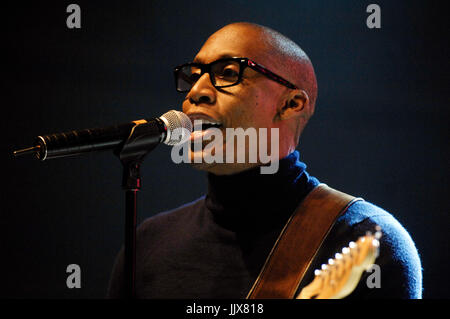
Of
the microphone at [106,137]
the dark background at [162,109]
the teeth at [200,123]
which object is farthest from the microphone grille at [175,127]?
the dark background at [162,109]

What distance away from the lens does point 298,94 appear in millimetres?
1910

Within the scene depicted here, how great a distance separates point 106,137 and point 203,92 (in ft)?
1.80

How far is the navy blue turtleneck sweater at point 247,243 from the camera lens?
161cm

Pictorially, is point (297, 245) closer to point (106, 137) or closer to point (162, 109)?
point (106, 137)

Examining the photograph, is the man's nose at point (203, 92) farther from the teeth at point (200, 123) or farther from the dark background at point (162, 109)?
the dark background at point (162, 109)

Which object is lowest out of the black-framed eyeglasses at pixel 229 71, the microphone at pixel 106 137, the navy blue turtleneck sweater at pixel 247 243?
the navy blue turtleneck sweater at pixel 247 243

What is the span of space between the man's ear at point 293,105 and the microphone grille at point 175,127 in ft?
1.57

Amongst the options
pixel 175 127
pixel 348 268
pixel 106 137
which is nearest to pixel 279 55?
pixel 175 127

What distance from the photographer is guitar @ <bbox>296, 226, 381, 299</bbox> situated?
1.09 m

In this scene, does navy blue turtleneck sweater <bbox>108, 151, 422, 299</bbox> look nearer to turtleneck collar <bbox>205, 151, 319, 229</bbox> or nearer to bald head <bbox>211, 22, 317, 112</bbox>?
turtleneck collar <bbox>205, 151, 319, 229</bbox>

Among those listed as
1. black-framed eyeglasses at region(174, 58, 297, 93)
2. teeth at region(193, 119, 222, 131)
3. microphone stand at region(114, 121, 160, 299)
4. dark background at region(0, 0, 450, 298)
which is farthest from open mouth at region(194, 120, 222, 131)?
dark background at region(0, 0, 450, 298)

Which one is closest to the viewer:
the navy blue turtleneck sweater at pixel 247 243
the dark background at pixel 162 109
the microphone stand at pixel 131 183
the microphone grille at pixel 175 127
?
the microphone stand at pixel 131 183
